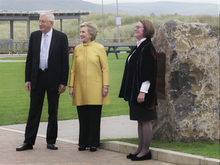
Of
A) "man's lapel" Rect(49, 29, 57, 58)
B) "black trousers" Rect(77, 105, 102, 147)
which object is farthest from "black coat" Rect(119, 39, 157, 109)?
"man's lapel" Rect(49, 29, 57, 58)

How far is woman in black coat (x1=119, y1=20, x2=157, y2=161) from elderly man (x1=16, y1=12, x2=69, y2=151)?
1124 millimetres

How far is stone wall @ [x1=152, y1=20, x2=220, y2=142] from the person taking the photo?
596 cm

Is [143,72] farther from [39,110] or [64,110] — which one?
[64,110]

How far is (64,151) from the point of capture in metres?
6.04

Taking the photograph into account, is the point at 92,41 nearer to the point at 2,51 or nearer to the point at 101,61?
the point at 101,61

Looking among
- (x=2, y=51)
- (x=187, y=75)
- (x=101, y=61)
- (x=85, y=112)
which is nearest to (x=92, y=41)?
(x=101, y=61)

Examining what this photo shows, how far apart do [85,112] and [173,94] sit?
1.36 m

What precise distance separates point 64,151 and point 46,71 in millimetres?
1227

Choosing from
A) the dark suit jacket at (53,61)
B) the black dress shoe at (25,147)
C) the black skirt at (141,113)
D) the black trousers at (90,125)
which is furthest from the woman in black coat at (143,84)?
the black dress shoe at (25,147)

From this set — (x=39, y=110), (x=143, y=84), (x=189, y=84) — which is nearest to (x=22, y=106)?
(x=39, y=110)

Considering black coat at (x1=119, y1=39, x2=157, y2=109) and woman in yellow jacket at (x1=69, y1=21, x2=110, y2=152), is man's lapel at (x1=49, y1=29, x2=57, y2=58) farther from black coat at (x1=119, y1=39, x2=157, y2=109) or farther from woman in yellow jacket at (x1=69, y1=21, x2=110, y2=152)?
black coat at (x1=119, y1=39, x2=157, y2=109)

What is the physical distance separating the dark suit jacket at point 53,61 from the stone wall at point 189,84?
1515mm

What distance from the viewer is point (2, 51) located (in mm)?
43500

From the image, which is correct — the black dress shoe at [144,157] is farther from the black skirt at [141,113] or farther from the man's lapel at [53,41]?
the man's lapel at [53,41]
